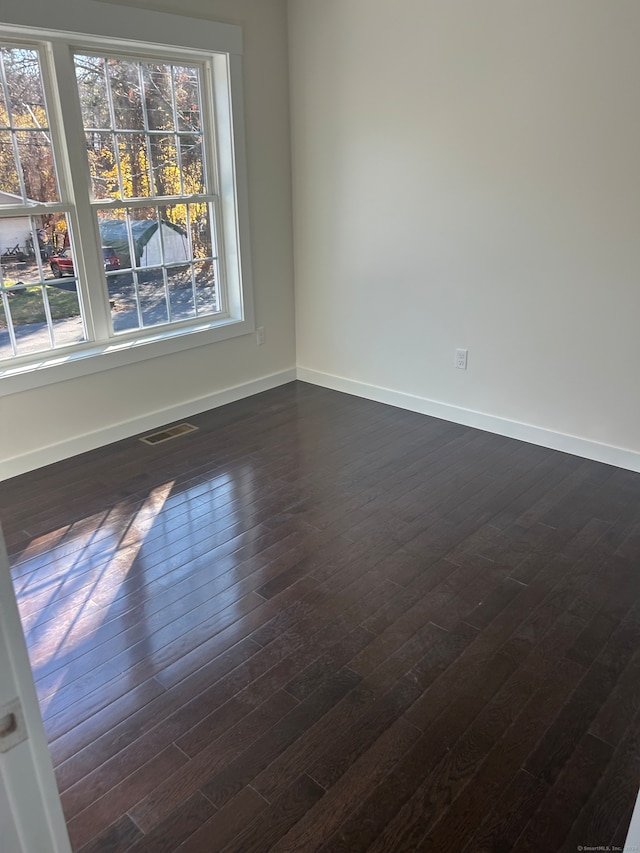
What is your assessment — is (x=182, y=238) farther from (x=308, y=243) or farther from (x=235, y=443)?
(x=235, y=443)

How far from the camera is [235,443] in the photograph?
3.71m

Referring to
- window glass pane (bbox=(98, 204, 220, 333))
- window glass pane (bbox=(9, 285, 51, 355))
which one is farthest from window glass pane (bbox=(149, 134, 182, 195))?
window glass pane (bbox=(9, 285, 51, 355))

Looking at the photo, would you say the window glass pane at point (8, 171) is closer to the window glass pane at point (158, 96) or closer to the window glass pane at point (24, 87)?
the window glass pane at point (24, 87)

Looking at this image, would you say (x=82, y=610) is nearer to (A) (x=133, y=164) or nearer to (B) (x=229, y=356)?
(B) (x=229, y=356)

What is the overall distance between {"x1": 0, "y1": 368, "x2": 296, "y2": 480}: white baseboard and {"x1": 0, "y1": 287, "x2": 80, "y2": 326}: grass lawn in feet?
2.24

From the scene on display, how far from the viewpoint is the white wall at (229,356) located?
11.1ft

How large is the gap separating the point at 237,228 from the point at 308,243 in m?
0.57

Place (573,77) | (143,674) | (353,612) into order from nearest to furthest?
(143,674)
(353,612)
(573,77)

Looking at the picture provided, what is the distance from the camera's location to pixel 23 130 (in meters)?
3.07

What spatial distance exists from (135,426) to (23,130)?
166cm

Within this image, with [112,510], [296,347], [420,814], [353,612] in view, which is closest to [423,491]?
[353,612]

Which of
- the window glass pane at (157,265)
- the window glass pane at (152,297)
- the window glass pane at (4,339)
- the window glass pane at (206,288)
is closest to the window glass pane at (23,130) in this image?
the window glass pane at (157,265)

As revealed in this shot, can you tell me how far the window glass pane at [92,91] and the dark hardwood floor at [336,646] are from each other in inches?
71.2

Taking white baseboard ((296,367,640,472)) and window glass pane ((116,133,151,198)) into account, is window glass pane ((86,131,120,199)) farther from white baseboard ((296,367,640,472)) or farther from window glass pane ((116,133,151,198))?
white baseboard ((296,367,640,472))
